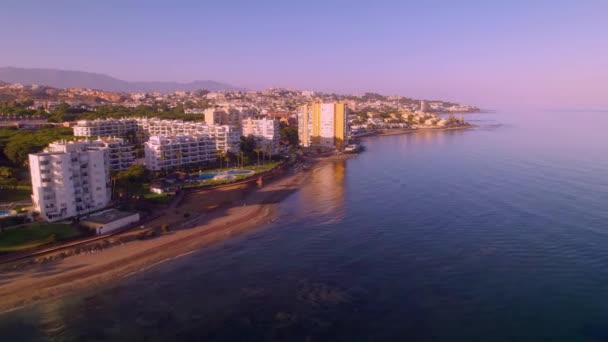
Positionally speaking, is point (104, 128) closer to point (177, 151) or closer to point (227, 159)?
point (177, 151)

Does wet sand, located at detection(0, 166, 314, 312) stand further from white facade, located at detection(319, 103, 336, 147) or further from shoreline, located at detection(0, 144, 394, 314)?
white facade, located at detection(319, 103, 336, 147)

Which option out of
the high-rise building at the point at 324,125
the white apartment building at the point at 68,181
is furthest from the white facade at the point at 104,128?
the high-rise building at the point at 324,125

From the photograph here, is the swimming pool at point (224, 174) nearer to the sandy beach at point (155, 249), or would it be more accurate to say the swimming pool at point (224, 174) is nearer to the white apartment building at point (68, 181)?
the sandy beach at point (155, 249)

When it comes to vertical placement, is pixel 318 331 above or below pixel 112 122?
below

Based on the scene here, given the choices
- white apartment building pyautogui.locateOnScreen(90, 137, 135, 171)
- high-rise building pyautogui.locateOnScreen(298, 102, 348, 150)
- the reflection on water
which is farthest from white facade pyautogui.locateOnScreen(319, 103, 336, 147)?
white apartment building pyautogui.locateOnScreen(90, 137, 135, 171)

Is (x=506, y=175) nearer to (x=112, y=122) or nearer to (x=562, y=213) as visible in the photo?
(x=562, y=213)

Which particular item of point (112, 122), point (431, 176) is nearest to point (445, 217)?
point (431, 176)
